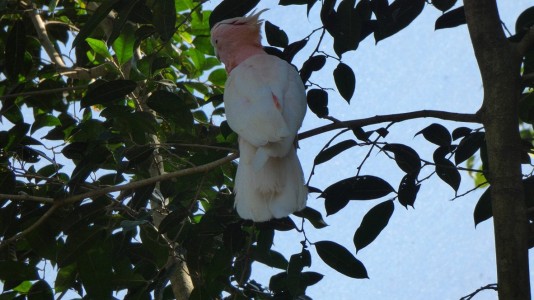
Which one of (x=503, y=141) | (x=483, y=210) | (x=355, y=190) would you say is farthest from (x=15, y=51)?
(x=503, y=141)

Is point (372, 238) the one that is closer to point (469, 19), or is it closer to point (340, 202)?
point (340, 202)

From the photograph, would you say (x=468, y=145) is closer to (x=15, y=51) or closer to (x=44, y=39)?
(x=15, y=51)

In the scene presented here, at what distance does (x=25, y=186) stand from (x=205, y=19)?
2.71ft

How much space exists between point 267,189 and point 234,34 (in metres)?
0.59

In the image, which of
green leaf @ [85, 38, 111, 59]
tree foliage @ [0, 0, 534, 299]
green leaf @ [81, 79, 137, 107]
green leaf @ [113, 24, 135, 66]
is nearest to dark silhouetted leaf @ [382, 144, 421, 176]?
tree foliage @ [0, 0, 534, 299]

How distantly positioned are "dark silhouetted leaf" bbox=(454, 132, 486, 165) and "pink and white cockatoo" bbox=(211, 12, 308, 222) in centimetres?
34

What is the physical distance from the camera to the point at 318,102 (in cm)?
190

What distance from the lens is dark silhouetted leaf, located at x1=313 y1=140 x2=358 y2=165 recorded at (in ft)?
5.90

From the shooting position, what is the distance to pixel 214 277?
183 centimetres

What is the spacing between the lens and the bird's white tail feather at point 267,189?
67.9 inches

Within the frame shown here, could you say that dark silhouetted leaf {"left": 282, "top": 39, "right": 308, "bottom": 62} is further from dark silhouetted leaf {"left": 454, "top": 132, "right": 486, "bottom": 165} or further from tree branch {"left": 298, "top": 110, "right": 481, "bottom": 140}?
dark silhouetted leaf {"left": 454, "top": 132, "right": 486, "bottom": 165}

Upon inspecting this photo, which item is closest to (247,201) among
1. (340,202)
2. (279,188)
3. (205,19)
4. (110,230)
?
(279,188)

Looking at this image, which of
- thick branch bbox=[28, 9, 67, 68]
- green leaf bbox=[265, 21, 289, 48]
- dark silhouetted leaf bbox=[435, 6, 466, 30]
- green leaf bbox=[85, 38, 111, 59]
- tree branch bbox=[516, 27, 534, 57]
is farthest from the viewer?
thick branch bbox=[28, 9, 67, 68]

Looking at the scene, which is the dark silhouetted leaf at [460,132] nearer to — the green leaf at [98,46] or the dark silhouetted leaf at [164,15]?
the dark silhouetted leaf at [164,15]
